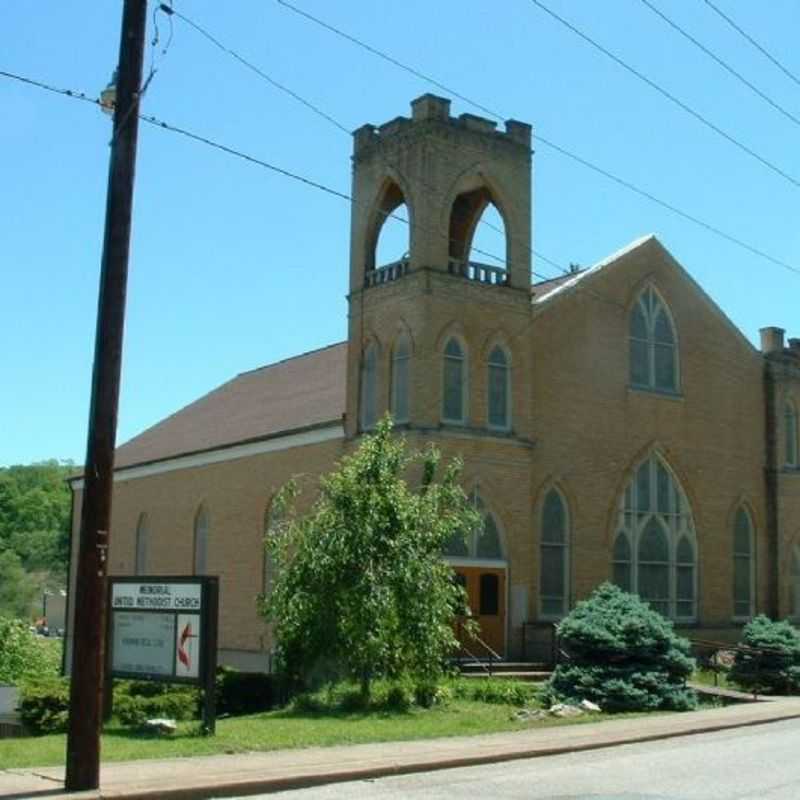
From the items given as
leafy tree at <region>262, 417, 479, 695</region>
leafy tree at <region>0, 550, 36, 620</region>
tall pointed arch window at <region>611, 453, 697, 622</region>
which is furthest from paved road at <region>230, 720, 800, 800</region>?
leafy tree at <region>0, 550, 36, 620</region>

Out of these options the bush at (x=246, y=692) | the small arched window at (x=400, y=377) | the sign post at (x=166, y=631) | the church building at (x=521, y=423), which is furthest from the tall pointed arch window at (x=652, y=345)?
the sign post at (x=166, y=631)

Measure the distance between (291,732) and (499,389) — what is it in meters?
14.1

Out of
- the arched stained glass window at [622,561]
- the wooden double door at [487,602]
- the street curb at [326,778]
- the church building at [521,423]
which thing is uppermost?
the church building at [521,423]

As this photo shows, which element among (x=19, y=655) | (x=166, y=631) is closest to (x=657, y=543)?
(x=19, y=655)

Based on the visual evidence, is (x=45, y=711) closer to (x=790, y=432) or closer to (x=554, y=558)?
(x=554, y=558)

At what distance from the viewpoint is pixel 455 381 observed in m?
29.6

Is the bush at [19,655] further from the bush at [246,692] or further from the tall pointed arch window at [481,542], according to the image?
the bush at [246,692]

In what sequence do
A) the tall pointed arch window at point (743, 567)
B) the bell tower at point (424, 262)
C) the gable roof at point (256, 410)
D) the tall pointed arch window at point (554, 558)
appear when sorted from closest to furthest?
the bell tower at point (424, 262)
the tall pointed arch window at point (554, 558)
the gable roof at point (256, 410)
the tall pointed arch window at point (743, 567)

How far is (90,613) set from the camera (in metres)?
13.0

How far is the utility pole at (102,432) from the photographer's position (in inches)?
508

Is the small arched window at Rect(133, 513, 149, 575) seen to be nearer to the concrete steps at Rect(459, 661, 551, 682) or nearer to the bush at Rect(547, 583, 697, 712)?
the concrete steps at Rect(459, 661, 551, 682)

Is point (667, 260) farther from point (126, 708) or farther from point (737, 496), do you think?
point (126, 708)

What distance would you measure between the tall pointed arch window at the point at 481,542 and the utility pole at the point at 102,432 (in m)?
16.6

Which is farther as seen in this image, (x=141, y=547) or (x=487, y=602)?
(x=141, y=547)
